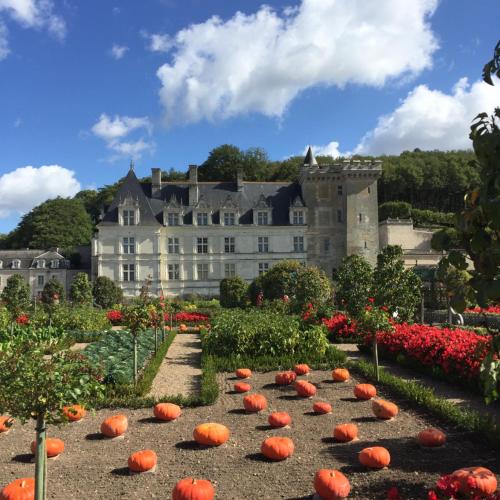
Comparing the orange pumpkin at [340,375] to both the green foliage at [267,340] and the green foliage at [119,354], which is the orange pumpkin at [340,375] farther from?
the green foliage at [119,354]

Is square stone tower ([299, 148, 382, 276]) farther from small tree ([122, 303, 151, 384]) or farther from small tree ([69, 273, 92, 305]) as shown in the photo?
small tree ([122, 303, 151, 384])

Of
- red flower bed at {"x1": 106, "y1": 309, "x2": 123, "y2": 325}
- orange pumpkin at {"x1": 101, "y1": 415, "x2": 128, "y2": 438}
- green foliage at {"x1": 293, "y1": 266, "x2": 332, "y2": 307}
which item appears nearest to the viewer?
orange pumpkin at {"x1": 101, "y1": 415, "x2": 128, "y2": 438}

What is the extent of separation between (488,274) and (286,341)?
34.9ft

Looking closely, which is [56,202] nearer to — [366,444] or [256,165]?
[256,165]

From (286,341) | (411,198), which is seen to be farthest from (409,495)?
(411,198)

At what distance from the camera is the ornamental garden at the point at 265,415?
4703 millimetres

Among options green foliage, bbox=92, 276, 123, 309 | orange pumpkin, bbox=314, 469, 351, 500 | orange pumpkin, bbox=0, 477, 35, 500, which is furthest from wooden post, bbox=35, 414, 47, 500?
green foliage, bbox=92, 276, 123, 309

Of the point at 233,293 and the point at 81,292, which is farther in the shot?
the point at 233,293

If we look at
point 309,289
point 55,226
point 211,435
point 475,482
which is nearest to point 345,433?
point 211,435

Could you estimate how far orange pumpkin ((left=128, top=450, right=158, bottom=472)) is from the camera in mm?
5648

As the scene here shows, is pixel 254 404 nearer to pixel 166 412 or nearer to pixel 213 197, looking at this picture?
pixel 166 412

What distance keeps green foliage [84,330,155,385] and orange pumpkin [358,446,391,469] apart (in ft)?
16.8

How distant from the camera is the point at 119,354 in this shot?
12617 millimetres

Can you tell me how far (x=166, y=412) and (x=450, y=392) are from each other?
566 cm
